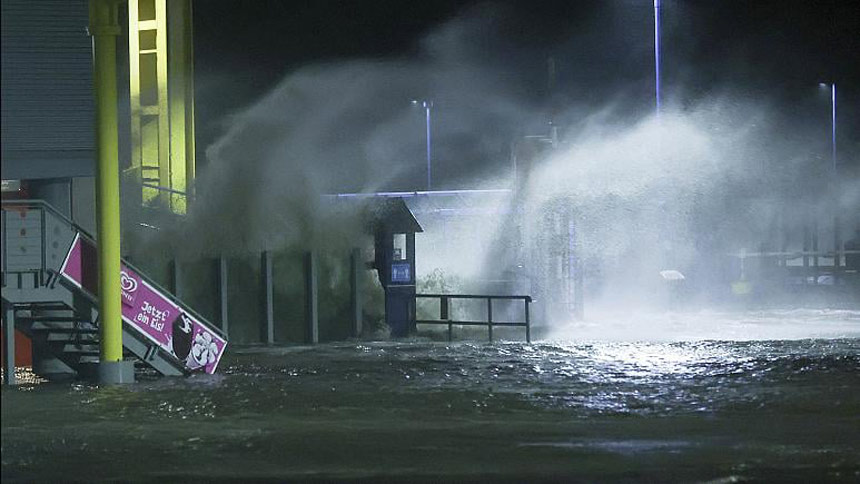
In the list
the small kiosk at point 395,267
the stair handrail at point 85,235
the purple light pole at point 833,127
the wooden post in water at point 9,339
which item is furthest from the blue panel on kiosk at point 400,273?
the purple light pole at point 833,127

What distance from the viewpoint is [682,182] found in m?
55.0

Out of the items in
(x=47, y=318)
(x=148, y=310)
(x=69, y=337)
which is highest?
(x=148, y=310)

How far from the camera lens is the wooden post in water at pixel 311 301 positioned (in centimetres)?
2925

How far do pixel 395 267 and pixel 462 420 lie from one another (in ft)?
47.9

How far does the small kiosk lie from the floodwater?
17.6 ft

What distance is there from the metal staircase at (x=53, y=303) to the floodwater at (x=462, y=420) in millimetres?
683

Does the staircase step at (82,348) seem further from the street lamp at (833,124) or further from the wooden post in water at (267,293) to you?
the street lamp at (833,124)

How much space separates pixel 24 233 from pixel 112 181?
1431 millimetres

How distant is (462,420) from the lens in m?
15.3

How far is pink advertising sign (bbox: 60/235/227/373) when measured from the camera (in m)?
20.3

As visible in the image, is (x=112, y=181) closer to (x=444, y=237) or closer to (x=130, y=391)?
(x=130, y=391)

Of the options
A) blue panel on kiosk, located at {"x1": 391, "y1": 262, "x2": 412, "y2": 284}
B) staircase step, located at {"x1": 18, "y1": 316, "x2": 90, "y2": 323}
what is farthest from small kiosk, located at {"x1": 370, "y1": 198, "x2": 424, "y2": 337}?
staircase step, located at {"x1": 18, "y1": 316, "x2": 90, "y2": 323}

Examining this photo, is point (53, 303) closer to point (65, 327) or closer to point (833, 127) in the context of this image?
point (65, 327)

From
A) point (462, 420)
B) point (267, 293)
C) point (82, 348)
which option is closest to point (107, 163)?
point (82, 348)
